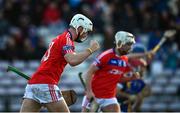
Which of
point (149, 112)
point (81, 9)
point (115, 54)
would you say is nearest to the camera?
point (115, 54)

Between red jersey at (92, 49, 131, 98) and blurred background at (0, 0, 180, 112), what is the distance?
21.5 feet

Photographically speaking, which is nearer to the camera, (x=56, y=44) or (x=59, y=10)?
(x=56, y=44)

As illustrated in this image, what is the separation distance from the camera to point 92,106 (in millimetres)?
12484

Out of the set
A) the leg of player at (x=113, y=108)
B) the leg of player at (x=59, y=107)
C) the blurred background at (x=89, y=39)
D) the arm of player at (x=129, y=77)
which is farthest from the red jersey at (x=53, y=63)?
the blurred background at (x=89, y=39)

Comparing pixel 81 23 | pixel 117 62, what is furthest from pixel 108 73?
pixel 81 23

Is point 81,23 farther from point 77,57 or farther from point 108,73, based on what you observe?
point 108,73

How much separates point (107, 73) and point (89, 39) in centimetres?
766

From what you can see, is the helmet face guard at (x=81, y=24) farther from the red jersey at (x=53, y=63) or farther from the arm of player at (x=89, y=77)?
the arm of player at (x=89, y=77)

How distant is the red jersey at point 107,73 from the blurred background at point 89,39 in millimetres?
6567

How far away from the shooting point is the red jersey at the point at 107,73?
11930 mm

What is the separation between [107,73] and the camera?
1196cm

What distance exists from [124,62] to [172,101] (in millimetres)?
7256

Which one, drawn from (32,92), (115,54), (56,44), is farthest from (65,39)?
(115,54)

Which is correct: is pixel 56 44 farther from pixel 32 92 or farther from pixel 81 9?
pixel 81 9
